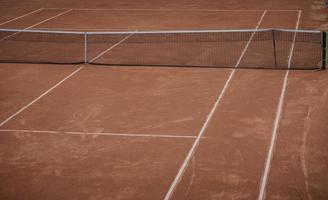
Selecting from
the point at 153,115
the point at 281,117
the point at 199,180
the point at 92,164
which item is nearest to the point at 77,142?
the point at 92,164

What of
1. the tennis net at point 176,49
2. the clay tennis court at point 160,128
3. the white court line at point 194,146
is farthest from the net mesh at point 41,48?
the white court line at point 194,146

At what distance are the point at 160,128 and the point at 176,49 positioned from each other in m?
6.91

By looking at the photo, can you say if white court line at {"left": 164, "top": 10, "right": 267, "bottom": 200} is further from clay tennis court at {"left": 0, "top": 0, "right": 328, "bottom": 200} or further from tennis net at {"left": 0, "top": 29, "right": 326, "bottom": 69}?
tennis net at {"left": 0, "top": 29, "right": 326, "bottom": 69}

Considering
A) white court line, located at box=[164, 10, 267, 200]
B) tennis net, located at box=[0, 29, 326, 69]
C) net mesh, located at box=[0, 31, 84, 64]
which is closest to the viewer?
white court line, located at box=[164, 10, 267, 200]

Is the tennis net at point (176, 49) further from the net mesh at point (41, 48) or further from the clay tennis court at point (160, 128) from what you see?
the clay tennis court at point (160, 128)

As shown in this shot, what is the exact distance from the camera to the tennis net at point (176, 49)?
17.0m

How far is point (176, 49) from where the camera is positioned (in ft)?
61.4

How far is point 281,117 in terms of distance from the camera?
494 inches

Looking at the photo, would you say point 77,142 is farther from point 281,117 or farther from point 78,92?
point 281,117

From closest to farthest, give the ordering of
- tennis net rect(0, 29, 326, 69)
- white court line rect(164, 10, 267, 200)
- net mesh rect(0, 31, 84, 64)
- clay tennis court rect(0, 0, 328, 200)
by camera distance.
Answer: white court line rect(164, 10, 267, 200)
clay tennis court rect(0, 0, 328, 200)
tennis net rect(0, 29, 326, 69)
net mesh rect(0, 31, 84, 64)

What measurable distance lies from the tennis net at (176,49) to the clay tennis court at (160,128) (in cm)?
13

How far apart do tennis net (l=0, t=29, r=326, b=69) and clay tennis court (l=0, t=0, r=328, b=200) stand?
0.13 meters

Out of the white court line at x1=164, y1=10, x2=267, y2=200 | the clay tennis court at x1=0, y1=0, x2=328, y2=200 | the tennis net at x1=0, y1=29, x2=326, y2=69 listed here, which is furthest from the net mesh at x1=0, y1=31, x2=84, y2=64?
the white court line at x1=164, y1=10, x2=267, y2=200

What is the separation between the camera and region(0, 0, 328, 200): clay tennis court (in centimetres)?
958
